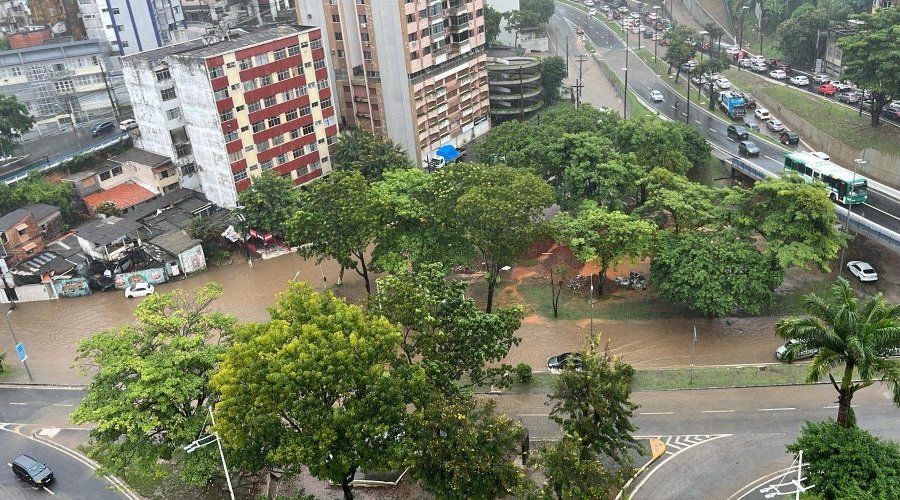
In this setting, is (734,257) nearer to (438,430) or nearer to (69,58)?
(438,430)

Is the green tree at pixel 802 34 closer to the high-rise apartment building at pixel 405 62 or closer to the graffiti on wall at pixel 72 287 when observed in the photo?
the high-rise apartment building at pixel 405 62

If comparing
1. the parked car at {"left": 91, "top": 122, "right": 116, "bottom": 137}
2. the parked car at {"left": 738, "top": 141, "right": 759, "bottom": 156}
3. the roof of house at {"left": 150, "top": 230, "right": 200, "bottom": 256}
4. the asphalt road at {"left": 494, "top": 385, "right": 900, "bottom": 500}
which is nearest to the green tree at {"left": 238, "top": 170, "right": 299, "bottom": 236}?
the roof of house at {"left": 150, "top": 230, "right": 200, "bottom": 256}

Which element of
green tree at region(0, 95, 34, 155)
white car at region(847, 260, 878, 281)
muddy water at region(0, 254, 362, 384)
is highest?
green tree at region(0, 95, 34, 155)

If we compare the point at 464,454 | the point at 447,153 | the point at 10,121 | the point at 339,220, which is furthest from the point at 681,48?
the point at 10,121

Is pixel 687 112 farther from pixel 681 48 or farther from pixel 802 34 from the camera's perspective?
pixel 802 34

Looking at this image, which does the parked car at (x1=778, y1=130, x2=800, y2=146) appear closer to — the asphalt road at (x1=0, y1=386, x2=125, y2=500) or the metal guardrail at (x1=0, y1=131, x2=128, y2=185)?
the asphalt road at (x1=0, y1=386, x2=125, y2=500)
